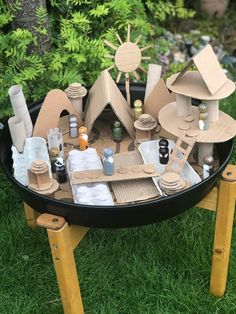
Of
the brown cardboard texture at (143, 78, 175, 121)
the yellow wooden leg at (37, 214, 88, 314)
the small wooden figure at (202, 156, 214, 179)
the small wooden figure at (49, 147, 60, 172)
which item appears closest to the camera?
the yellow wooden leg at (37, 214, 88, 314)

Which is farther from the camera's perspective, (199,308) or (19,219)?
(19,219)

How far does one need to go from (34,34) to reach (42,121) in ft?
2.66

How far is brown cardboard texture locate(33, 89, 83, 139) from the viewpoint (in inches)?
71.6

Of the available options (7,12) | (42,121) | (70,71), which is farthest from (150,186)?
(7,12)

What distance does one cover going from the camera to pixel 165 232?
2170mm

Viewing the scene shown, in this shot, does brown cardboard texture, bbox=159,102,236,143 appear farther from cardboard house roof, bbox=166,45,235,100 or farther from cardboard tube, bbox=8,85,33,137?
cardboard tube, bbox=8,85,33,137

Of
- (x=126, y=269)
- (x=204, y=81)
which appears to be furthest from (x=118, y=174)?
(x=126, y=269)

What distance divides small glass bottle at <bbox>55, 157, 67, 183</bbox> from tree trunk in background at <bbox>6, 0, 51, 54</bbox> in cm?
95

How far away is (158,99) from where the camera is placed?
73.7 inches

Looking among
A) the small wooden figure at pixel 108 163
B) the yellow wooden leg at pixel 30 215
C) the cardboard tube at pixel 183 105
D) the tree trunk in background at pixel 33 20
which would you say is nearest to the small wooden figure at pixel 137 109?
the cardboard tube at pixel 183 105

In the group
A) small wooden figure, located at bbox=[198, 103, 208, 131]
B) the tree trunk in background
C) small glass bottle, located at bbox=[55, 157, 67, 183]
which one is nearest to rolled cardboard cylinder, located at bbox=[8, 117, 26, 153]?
small glass bottle, located at bbox=[55, 157, 67, 183]

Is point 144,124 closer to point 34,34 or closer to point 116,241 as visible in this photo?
point 116,241

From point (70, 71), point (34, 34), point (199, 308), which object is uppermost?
point (34, 34)

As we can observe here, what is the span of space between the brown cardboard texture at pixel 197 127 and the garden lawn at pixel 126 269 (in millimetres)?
586
